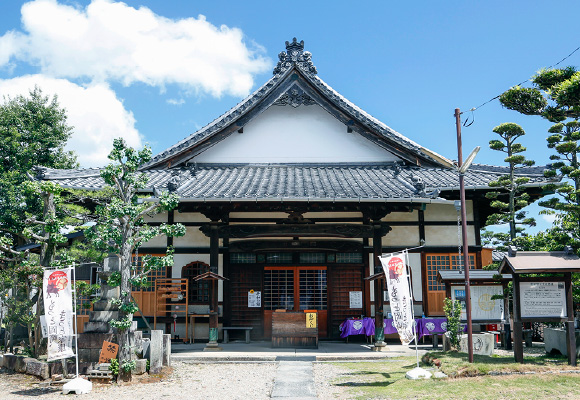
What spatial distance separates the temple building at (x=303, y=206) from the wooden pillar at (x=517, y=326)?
4030mm

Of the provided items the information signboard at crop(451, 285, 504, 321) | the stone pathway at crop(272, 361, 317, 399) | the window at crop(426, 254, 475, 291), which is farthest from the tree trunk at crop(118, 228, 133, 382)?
the window at crop(426, 254, 475, 291)

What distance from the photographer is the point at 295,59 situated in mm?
18828

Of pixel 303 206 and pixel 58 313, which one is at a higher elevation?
pixel 303 206

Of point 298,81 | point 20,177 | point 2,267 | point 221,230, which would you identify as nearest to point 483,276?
point 221,230

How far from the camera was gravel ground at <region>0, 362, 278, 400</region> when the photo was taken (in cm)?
921

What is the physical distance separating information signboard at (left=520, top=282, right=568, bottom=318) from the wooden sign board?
878 centimetres

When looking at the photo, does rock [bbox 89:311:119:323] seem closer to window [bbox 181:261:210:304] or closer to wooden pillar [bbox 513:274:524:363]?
window [bbox 181:261:210:304]

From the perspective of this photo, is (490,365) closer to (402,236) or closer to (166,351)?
(402,236)

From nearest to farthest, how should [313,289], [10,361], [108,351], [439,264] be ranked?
1. [108,351]
2. [10,361]
3. [439,264]
4. [313,289]

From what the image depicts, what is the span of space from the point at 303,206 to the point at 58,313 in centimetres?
737

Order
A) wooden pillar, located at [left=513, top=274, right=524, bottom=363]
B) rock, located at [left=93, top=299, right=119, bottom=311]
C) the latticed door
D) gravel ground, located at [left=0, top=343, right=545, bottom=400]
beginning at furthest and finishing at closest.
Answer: the latticed door
rock, located at [left=93, top=299, right=119, bottom=311]
wooden pillar, located at [left=513, top=274, right=524, bottom=363]
gravel ground, located at [left=0, top=343, right=545, bottom=400]

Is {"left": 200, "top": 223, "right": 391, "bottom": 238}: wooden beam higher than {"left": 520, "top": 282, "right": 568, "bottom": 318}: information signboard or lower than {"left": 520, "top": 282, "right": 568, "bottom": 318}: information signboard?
higher

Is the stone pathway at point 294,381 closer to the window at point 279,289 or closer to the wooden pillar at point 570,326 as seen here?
the window at point 279,289

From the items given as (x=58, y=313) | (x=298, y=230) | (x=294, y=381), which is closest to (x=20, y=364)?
(x=58, y=313)
